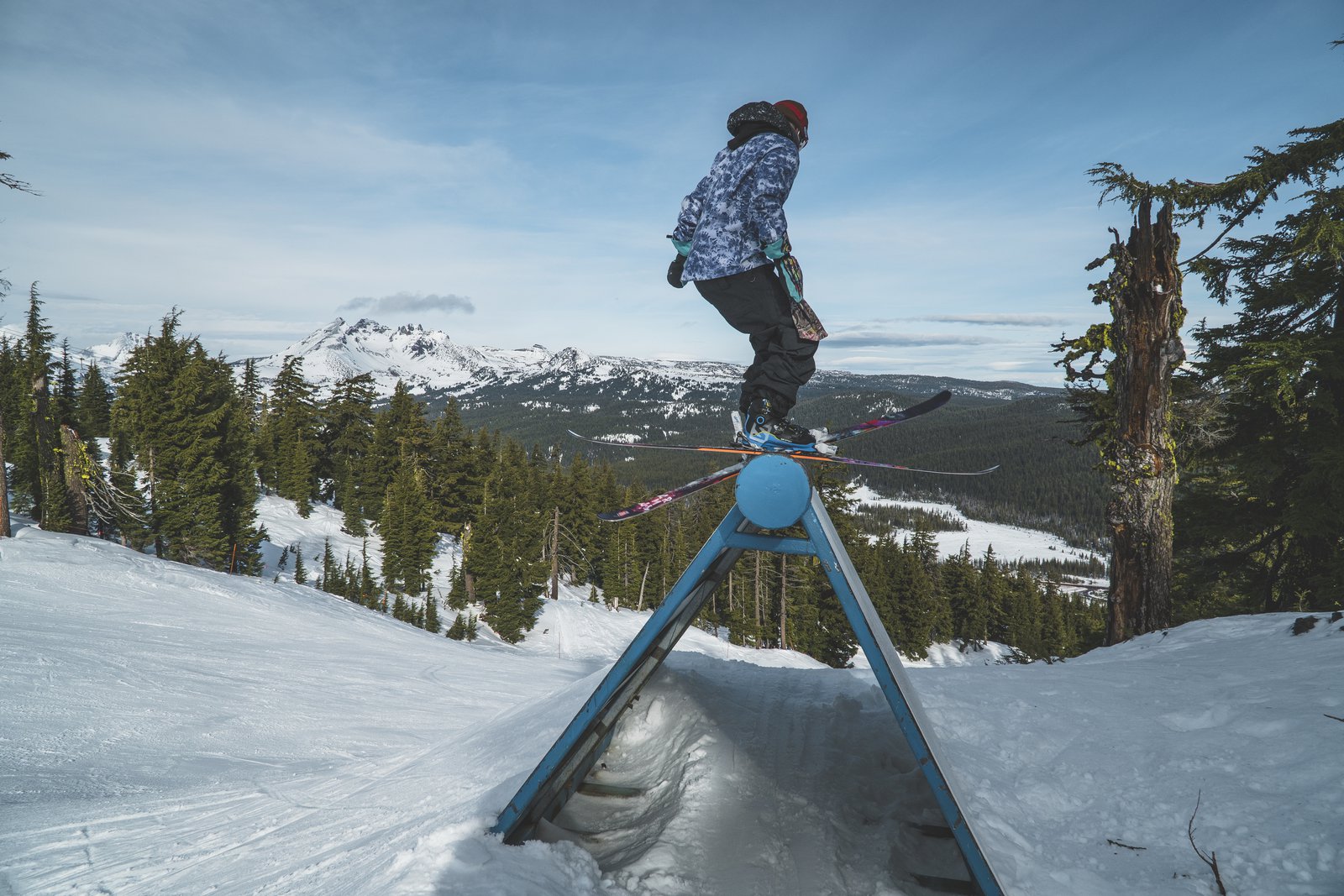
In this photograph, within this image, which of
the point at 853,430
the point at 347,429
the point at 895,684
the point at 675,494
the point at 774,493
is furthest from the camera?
the point at 347,429

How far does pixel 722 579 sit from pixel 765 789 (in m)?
1.76

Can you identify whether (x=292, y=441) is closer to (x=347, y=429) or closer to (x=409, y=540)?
(x=347, y=429)

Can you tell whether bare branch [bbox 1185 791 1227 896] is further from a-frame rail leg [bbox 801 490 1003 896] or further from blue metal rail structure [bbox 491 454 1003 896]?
a-frame rail leg [bbox 801 490 1003 896]

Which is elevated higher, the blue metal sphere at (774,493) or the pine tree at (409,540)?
the blue metal sphere at (774,493)

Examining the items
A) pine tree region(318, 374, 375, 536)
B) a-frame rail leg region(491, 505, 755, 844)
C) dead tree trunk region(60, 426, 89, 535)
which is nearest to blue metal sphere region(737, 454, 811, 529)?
a-frame rail leg region(491, 505, 755, 844)

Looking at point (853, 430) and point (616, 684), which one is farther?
point (853, 430)

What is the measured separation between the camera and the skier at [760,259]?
11.4 feet

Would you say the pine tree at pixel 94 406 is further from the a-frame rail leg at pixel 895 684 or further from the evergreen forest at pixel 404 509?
the a-frame rail leg at pixel 895 684

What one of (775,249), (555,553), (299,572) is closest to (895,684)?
(775,249)

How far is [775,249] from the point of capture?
3.50 meters

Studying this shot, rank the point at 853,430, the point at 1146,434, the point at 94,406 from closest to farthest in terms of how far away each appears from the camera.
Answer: the point at 853,430, the point at 1146,434, the point at 94,406

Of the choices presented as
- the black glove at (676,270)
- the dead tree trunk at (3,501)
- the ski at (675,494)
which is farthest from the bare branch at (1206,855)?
the dead tree trunk at (3,501)

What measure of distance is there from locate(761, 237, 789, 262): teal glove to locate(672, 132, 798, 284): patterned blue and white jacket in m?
0.03

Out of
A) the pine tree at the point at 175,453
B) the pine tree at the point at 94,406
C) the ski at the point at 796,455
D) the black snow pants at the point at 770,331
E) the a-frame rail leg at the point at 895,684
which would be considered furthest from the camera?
the pine tree at the point at 94,406
